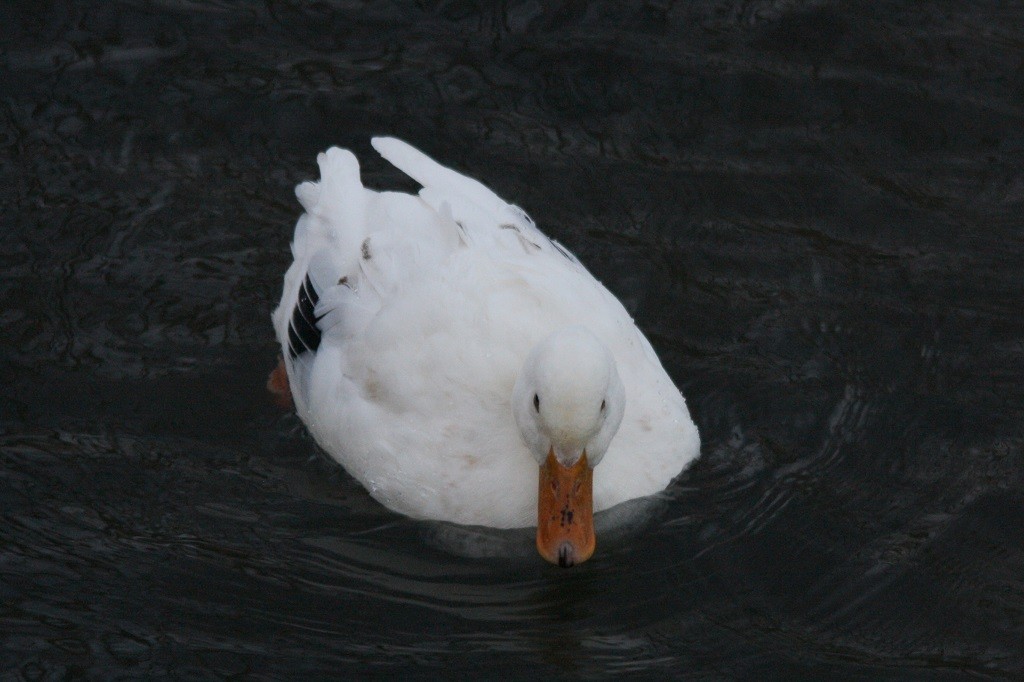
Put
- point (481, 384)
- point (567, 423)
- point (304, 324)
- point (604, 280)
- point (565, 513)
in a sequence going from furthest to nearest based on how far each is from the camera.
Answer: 1. point (604, 280)
2. point (304, 324)
3. point (481, 384)
4. point (565, 513)
5. point (567, 423)

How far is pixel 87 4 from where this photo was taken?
10.3 meters

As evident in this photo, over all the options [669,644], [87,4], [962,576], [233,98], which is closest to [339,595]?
[669,644]

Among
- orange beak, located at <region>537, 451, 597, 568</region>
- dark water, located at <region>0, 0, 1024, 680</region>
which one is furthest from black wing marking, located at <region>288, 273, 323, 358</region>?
→ orange beak, located at <region>537, 451, 597, 568</region>

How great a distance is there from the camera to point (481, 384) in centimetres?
694

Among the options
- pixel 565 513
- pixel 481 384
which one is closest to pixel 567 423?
pixel 565 513

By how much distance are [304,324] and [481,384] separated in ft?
4.04

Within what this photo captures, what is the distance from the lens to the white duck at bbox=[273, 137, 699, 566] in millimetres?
6699

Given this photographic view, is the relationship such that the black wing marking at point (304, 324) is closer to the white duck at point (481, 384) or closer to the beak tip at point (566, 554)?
the white duck at point (481, 384)

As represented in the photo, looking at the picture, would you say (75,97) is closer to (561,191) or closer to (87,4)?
(87,4)

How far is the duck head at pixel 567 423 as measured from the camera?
638cm

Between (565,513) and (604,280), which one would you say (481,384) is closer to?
(565,513)

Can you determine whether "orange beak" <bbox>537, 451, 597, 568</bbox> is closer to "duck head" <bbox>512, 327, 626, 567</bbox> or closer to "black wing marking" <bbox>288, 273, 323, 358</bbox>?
"duck head" <bbox>512, 327, 626, 567</bbox>

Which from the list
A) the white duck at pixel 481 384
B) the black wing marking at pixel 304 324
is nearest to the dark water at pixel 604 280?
the white duck at pixel 481 384

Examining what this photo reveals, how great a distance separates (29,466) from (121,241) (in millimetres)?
1750
